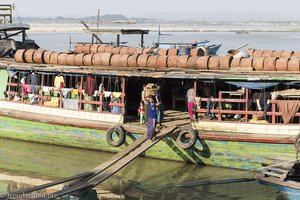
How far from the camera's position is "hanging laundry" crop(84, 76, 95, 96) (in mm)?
15197

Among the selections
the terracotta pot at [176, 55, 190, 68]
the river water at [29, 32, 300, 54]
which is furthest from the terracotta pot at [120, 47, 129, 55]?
the river water at [29, 32, 300, 54]

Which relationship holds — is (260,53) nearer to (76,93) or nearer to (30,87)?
(76,93)

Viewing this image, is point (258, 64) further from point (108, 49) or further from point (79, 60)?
point (108, 49)

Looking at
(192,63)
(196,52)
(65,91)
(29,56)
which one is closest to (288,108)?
(192,63)

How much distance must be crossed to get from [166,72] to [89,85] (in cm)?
252

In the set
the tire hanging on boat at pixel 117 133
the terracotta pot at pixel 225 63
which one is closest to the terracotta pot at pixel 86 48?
the tire hanging on boat at pixel 117 133

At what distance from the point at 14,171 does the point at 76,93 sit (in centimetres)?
313

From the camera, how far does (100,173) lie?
437 inches

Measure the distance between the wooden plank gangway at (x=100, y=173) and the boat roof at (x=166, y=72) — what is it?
1.61m

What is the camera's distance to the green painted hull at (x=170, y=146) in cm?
1280

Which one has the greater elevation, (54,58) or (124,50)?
(124,50)

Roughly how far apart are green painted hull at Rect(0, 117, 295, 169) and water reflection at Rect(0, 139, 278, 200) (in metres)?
0.27

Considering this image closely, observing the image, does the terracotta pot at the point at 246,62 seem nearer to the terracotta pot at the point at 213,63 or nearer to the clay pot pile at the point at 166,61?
the clay pot pile at the point at 166,61

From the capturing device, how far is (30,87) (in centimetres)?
1631
